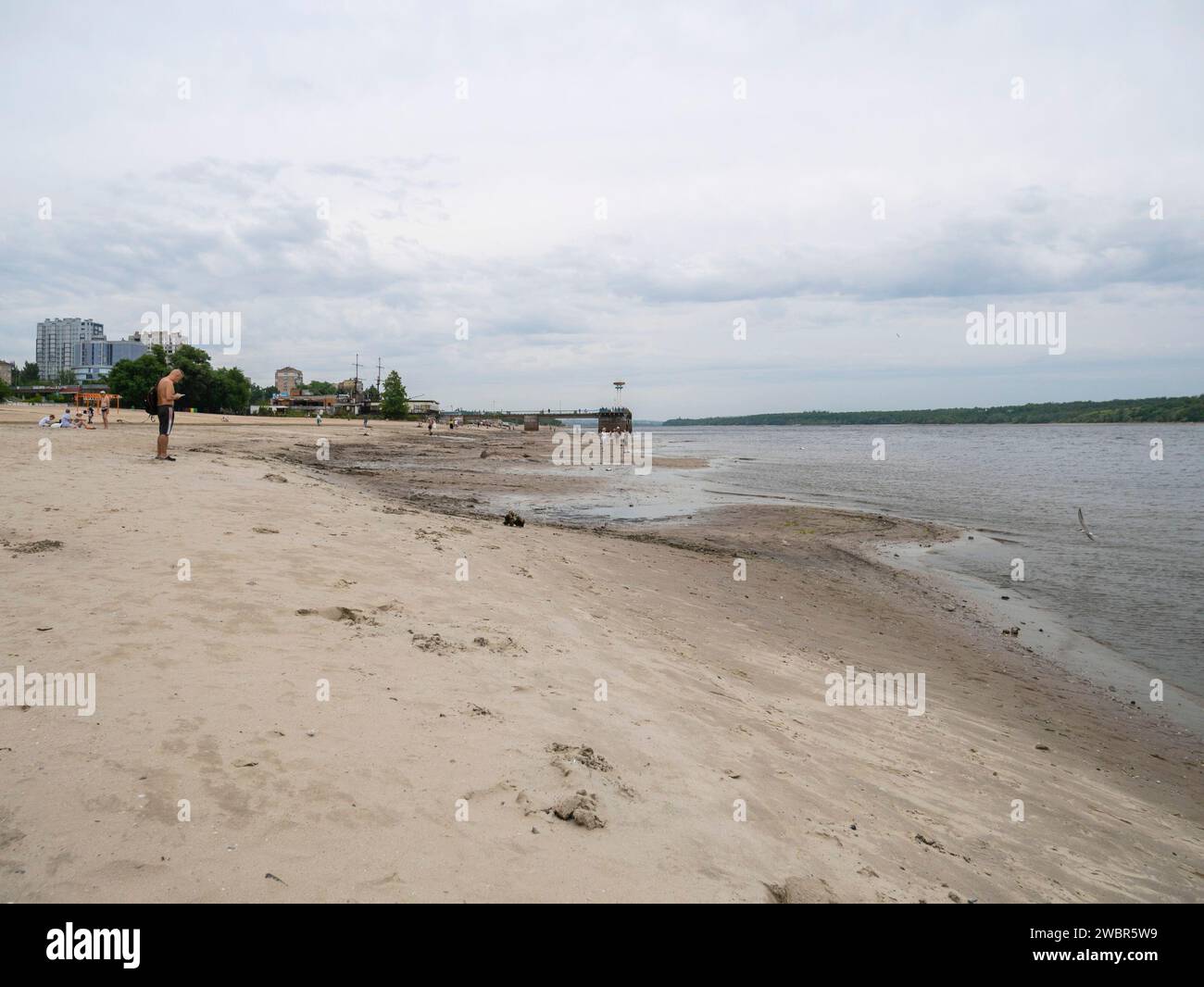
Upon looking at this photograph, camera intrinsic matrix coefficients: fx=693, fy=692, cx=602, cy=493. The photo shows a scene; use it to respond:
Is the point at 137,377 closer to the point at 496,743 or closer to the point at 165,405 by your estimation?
the point at 165,405

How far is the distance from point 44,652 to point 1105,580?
17867 mm

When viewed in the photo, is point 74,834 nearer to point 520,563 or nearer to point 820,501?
point 520,563

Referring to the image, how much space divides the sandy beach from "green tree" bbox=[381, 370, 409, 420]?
10892 centimetres

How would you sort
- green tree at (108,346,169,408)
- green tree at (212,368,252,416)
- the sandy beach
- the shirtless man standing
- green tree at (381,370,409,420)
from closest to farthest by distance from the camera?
the sandy beach
the shirtless man standing
green tree at (108,346,169,408)
green tree at (212,368,252,416)
green tree at (381,370,409,420)

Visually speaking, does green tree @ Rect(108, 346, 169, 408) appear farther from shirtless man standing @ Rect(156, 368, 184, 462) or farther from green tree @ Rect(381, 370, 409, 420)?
shirtless man standing @ Rect(156, 368, 184, 462)

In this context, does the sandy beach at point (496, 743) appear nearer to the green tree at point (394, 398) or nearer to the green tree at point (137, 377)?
the green tree at point (137, 377)

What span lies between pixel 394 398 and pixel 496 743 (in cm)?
11801

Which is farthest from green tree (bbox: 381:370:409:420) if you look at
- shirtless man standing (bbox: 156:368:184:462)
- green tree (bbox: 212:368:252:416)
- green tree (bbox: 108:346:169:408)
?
shirtless man standing (bbox: 156:368:184:462)

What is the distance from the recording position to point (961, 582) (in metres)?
14.8

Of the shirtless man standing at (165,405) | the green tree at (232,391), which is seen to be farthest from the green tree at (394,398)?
the shirtless man standing at (165,405)

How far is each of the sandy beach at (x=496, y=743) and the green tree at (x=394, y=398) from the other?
108918 mm

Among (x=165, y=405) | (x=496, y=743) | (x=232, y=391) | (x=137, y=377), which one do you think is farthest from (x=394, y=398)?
(x=496, y=743)

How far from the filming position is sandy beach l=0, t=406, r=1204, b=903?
329cm
